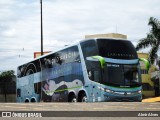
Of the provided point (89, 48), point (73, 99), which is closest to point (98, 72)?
point (89, 48)

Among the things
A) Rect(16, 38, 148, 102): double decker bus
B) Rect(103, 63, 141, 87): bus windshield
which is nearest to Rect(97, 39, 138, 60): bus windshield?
Rect(16, 38, 148, 102): double decker bus

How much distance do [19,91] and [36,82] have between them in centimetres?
443

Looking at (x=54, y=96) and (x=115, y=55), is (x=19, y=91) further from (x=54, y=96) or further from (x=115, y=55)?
(x=115, y=55)

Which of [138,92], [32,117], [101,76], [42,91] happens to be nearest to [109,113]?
[32,117]

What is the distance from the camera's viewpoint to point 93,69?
20484 mm

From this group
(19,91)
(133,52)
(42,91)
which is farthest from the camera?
(19,91)

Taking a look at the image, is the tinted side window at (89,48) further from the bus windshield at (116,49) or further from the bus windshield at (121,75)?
the bus windshield at (121,75)

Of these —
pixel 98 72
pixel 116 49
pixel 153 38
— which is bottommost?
pixel 98 72

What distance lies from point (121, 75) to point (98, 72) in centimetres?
139

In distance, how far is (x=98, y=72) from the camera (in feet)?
66.4

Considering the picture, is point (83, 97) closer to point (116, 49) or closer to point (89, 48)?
point (89, 48)

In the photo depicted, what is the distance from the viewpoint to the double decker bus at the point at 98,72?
2044cm

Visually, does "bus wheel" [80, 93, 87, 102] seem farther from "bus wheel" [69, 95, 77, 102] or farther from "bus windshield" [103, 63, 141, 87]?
"bus windshield" [103, 63, 141, 87]

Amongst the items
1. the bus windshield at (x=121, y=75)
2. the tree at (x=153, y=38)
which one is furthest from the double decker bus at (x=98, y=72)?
the tree at (x=153, y=38)
